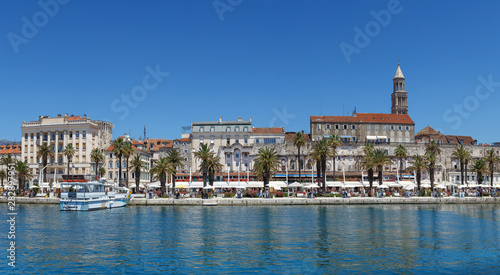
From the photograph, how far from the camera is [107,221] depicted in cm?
5128

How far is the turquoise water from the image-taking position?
2822 centimetres

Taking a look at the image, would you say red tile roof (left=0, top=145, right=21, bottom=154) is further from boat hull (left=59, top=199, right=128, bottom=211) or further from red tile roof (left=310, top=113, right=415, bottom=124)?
red tile roof (left=310, top=113, right=415, bottom=124)

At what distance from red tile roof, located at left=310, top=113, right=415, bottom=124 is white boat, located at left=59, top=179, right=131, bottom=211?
56.0m

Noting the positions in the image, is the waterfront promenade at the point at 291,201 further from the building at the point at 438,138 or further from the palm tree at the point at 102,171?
the building at the point at 438,138

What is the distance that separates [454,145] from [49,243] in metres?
104

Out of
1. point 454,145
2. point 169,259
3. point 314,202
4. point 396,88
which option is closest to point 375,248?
point 169,259

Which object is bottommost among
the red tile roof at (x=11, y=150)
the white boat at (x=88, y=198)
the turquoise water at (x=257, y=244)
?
the turquoise water at (x=257, y=244)

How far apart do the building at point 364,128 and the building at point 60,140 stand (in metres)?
53.8

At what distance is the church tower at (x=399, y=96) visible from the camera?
481 ft

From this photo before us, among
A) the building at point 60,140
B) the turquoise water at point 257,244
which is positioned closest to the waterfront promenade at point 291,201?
the turquoise water at point 257,244

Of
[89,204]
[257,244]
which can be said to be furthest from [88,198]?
[257,244]

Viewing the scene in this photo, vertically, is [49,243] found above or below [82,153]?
below

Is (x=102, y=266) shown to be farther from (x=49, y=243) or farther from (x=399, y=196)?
(x=399, y=196)

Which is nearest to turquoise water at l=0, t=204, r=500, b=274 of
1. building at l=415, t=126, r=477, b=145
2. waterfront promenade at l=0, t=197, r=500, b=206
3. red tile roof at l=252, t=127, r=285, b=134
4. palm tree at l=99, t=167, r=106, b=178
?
waterfront promenade at l=0, t=197, r=500, b=206
